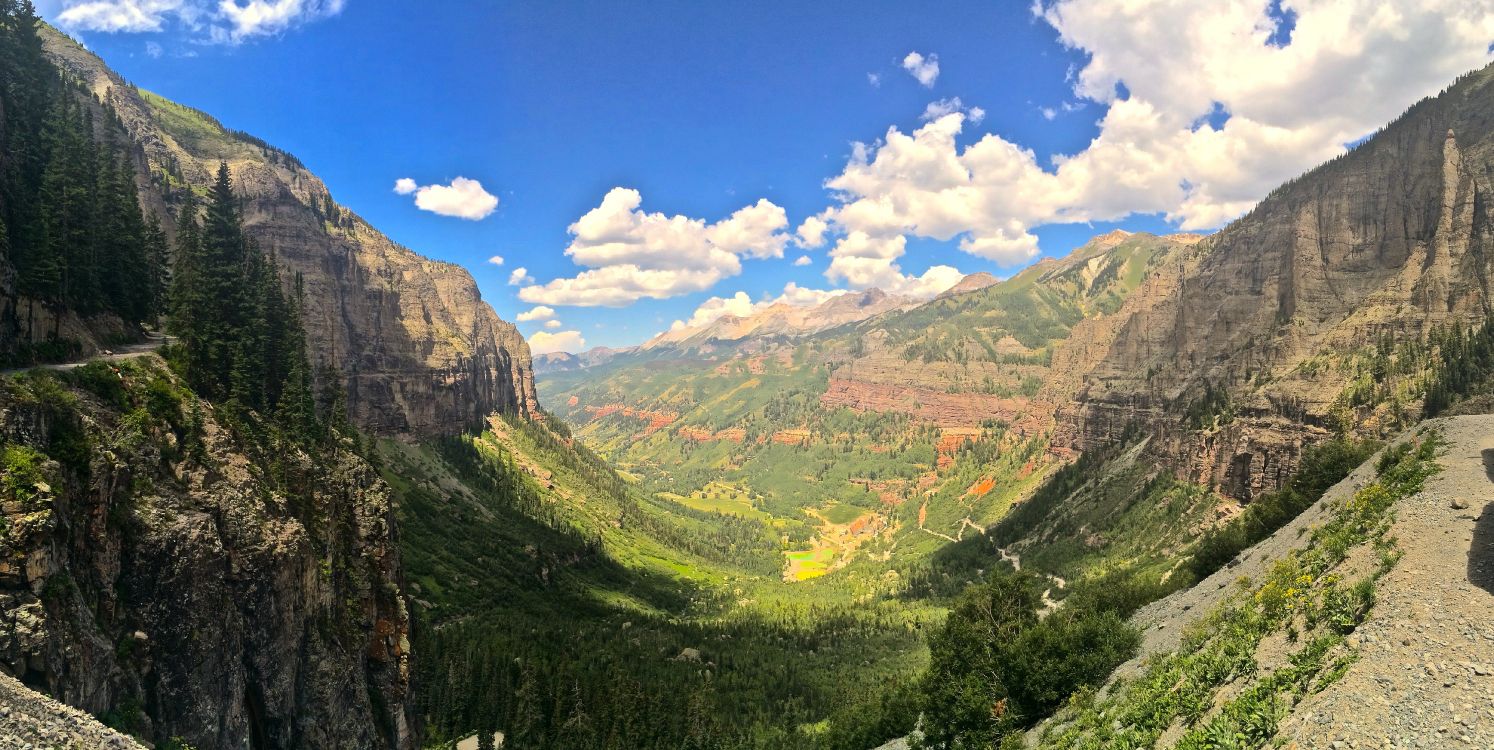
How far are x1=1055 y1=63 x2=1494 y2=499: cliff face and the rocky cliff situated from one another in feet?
455

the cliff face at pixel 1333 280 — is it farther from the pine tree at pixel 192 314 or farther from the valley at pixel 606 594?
the pine tree at pixel 192 314

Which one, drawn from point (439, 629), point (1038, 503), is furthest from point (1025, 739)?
point (1038, 503)

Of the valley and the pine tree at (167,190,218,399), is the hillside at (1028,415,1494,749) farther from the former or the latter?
the pine tree at (167,190,218,399)

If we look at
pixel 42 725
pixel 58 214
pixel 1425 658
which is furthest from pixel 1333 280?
pixel 58 214

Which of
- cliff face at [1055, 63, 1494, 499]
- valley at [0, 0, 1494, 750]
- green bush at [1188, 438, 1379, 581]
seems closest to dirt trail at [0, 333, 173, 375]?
valley at [0, 0, 1494, 750]

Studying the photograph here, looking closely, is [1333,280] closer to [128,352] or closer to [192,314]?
[192,314]

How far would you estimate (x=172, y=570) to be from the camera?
29938 mm

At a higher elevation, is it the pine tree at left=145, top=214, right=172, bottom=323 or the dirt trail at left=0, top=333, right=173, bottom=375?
the pine tree at left=145, top=214, right=172, bottom=323

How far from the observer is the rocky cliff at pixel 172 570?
2281 cm

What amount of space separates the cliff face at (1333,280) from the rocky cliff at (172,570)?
138763 millimetres

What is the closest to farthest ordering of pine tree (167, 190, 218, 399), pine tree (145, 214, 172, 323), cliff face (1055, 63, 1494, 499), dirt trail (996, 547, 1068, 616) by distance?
pine tree (167, 190, 218, 399) < pine tree (145, 214, 172, 323) < dirt trail (996, 547, 1068, 616) < cliff face (1055, 63, 1494, 499)

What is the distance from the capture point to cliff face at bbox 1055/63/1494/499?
113438 mm

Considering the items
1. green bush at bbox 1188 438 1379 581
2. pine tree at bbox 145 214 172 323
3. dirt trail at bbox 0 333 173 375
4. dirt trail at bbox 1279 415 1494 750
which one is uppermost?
pine tree at bbox 145 214 172 323

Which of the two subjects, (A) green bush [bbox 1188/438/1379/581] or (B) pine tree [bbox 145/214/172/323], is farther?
(A) green bush [bbox 1188/438/1379/581]
